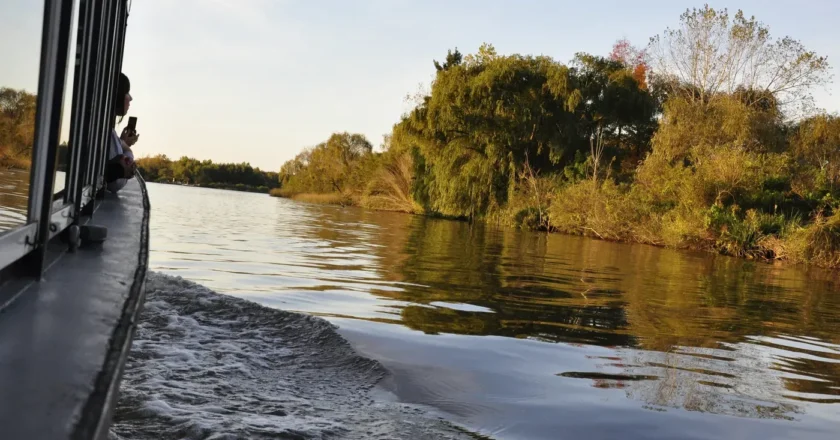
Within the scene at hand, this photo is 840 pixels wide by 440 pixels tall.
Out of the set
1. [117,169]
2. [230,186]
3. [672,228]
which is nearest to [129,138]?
[117,169]

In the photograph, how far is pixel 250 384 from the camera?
3.17 metres

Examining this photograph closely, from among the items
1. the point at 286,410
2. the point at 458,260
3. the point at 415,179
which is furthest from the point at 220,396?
the point at 415,179

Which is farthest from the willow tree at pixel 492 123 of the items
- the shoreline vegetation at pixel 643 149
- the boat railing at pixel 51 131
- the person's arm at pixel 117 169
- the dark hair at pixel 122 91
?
the boat railing at pixel 51 131

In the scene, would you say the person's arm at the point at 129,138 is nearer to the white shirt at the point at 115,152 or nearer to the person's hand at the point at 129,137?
the person's hand at the point at 129,137

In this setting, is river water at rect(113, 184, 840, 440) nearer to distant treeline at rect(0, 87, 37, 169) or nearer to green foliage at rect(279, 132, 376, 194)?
distant treeline at rect(0, 87, 37, 169)

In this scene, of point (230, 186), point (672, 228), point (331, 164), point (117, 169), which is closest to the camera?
point (117, 169)

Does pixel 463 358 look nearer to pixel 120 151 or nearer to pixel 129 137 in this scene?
pixel 120 151

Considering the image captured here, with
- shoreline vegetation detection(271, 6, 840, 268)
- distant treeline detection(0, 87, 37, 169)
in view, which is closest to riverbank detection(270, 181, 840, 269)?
shoreline vegetation detection(271, 6, 840, 268)

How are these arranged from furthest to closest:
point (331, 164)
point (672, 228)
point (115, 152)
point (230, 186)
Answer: point (230, 186) → point (331, 164) → point (672, 228) → point (115, 152)

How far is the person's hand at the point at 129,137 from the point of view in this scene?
6.65 meters

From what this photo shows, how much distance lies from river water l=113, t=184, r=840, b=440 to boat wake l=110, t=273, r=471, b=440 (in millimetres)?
12

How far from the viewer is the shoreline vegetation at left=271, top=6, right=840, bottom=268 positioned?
19.8 metres

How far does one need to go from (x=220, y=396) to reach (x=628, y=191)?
21970 mm

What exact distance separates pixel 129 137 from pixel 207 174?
250 ft
